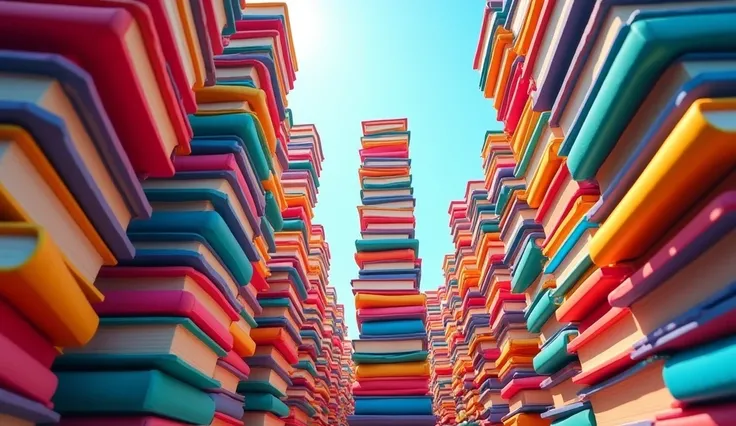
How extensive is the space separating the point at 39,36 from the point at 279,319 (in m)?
3.09

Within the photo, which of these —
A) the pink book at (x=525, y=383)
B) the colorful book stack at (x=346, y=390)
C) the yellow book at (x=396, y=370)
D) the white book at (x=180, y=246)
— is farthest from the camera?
the colorful book stack at (x=346, y=390)

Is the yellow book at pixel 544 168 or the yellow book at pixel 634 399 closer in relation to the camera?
the yellow book at pixel 634 399

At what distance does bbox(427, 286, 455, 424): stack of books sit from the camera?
1063cm

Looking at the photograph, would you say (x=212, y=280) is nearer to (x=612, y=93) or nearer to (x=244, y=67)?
(x=244, y=67)

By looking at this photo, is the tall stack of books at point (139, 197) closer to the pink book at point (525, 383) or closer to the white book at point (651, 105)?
the white book at point (651, 105)

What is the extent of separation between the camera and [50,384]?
4.38 feet

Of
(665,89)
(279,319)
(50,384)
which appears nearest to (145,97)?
(50,384)

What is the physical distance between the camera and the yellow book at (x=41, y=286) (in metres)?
1.07

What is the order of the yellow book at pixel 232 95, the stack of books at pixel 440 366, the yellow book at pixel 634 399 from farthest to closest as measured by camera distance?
1. the stack of books at pixel 440 366
2. the yellow book at pixel 232 95
3. the yellow book at pixel 634 399

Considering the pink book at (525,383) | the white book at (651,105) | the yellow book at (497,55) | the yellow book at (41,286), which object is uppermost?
the yellow book at (497,55)

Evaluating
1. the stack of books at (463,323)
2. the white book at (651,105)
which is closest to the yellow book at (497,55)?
the white book at (651,105)

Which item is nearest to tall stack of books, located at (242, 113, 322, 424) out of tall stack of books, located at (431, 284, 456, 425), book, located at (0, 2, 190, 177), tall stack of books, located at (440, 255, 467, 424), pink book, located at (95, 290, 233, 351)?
pink book, located at (95, 290, 233, 351)

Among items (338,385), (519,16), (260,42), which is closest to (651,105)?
(519,16)

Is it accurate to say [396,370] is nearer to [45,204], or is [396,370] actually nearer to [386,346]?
[386,346]
